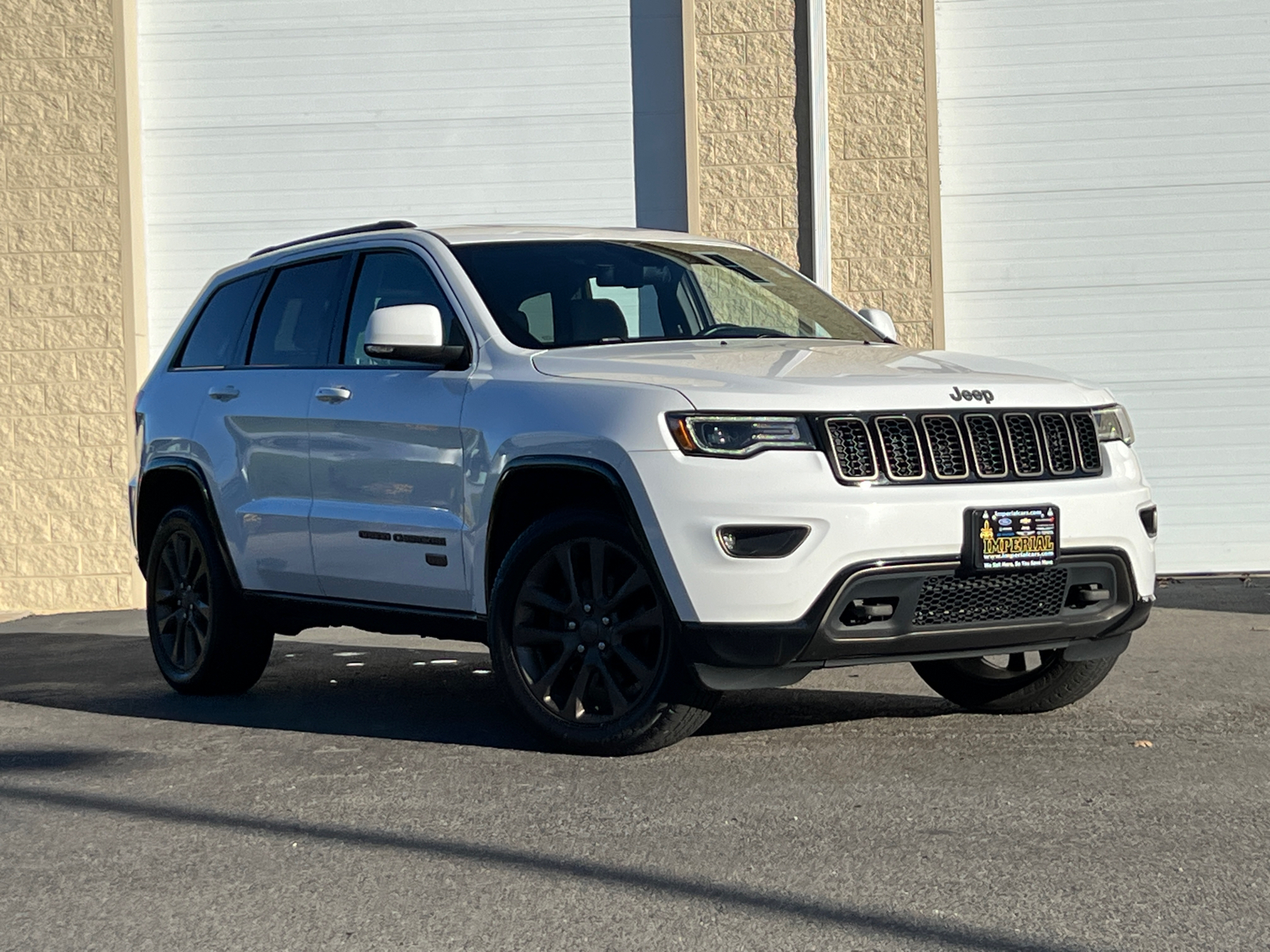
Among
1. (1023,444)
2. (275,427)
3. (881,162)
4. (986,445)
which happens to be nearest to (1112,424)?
(1023,444)

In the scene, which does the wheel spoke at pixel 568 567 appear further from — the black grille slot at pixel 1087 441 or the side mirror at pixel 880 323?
the side mirror at pixel 880 323

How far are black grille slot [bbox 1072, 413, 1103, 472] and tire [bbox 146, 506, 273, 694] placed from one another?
356 centimetres

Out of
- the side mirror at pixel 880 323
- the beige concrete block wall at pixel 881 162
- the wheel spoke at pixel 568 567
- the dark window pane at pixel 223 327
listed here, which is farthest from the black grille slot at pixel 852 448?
the beige concrete block wall at pixel 881 162

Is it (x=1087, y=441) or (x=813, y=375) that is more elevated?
(x=813, y=375)

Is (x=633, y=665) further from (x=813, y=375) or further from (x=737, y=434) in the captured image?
(x=813, y=375)

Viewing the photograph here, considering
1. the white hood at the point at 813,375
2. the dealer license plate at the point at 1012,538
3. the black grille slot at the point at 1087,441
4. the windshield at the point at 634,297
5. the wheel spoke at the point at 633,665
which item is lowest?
the wheel spoke at the point at 633,665

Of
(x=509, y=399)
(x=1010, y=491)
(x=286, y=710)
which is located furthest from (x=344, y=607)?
(x=1010, y=491)

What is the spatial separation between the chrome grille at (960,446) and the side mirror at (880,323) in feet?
4.69

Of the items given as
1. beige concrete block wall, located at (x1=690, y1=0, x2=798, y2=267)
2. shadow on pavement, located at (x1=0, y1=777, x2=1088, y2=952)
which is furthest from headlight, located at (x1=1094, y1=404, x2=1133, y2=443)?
beige concrete block wall, located at (x1=690, y1=0, x2=798, y2=267)

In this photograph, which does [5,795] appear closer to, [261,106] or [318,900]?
[318,900]

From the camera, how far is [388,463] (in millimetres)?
6918

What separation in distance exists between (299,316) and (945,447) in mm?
3029

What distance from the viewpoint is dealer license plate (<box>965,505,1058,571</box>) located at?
584cm

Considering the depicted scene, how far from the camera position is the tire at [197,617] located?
800cm
